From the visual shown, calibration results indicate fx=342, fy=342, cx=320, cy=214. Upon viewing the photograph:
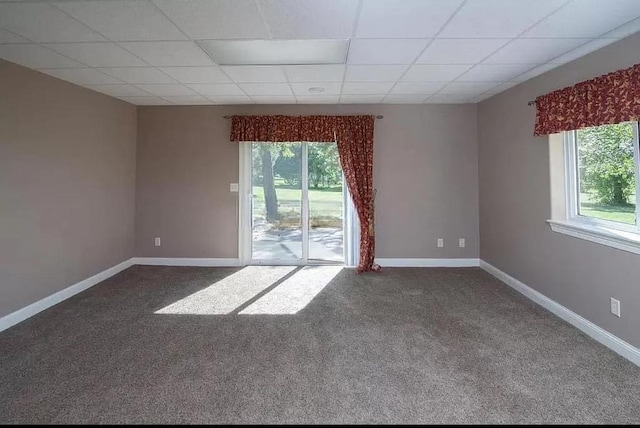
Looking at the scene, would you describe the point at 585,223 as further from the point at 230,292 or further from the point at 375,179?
the point at 230,292

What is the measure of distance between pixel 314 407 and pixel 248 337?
98cm

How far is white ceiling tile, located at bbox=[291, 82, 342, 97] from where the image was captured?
3662mm

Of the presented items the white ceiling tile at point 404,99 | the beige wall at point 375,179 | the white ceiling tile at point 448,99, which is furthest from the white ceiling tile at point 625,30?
the beige wall at point 375,179

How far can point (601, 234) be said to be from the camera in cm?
259

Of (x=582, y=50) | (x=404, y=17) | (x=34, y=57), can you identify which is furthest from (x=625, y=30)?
(x=34, y=57)

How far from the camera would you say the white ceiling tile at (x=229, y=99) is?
426 cm

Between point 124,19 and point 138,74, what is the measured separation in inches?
49.2

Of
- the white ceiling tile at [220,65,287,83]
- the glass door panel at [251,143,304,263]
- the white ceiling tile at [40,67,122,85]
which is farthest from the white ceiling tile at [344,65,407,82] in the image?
the white ceiling tile at [40,67,122,85]

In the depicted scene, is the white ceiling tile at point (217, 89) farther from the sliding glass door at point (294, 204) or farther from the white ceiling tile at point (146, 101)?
the sliding glass door at point (294, 204)

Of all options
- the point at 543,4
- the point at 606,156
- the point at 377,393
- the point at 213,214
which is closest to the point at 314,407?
the point at 377,393

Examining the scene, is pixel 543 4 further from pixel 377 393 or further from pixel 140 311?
pixel 140 311

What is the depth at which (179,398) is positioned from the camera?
6.28ft

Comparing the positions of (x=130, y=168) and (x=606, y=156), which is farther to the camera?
(x=130, y=168)

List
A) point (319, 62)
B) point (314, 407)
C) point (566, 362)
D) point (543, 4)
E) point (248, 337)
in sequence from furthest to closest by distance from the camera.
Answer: point (319, 62)
point (248, 337)
point (566, 362)
point (543, 4)
point (314, 407)
